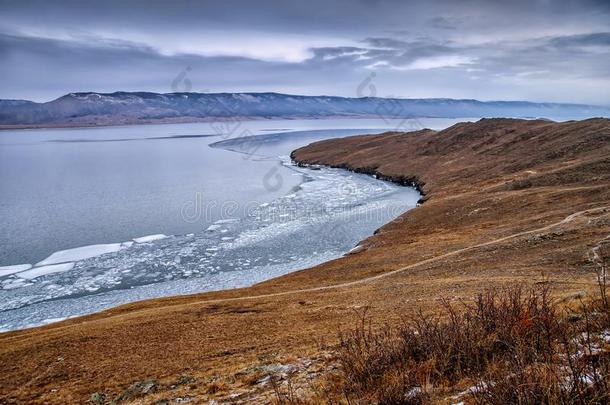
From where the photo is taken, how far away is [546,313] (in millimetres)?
7316

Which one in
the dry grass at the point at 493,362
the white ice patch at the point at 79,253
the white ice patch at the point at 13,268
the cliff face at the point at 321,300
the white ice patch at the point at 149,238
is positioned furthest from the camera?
the white ice patch at the point at 149,238

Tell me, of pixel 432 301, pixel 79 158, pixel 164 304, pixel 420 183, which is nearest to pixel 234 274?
pixel 164 304

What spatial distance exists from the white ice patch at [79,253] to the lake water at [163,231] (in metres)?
0.09

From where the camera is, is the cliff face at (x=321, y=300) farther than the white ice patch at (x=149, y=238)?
No

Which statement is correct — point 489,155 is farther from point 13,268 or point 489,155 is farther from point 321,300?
point 13,268

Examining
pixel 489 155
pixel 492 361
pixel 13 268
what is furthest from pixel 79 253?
pixel 489 155

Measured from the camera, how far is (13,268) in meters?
29.5

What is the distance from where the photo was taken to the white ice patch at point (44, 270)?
92.1 ft

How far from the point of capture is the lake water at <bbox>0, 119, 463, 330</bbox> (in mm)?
26594

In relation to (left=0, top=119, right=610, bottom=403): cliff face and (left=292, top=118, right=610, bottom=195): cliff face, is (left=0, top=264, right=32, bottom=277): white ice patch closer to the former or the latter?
(left=0, top=119, right=610, bottom=403): cliff face

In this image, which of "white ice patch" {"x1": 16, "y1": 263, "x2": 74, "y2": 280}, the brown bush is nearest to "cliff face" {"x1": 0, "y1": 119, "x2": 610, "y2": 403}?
the brown bush

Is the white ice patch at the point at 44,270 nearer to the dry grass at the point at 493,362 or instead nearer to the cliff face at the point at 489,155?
the dry grass at the point at 493,362

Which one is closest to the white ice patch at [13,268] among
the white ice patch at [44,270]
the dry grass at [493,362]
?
the white ice patch at [44,270]

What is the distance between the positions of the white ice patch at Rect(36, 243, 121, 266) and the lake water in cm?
9
